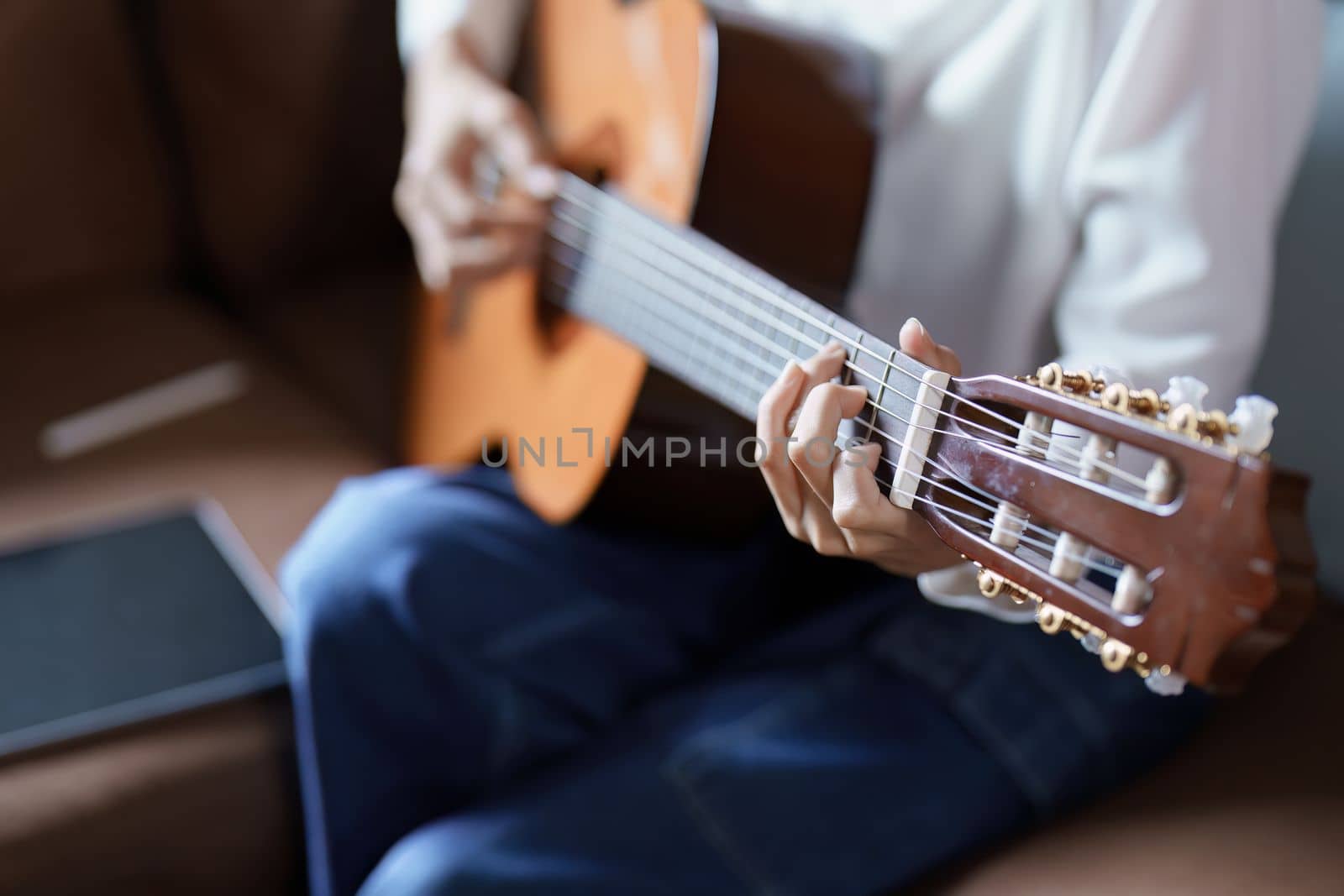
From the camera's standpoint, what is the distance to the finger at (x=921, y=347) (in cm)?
46

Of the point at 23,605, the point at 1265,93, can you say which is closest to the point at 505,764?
the point at 23,605

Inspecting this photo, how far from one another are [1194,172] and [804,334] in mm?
224

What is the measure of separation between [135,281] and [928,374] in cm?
105

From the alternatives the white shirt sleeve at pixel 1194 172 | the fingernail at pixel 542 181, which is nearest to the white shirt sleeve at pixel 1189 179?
the white shirt sleeve at pixel 1194 172

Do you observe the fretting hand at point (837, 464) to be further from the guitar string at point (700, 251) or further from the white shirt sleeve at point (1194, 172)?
the white shirt sleeve at point (1194, 172)

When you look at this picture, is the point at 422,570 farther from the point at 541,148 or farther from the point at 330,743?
the point at 541,148

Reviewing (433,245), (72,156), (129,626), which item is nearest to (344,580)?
(129,626)

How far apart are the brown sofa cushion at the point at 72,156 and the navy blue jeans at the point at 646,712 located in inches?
20.9

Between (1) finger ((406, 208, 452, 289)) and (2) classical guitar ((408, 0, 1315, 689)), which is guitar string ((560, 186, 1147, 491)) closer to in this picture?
(2) classical guitar ((408, 0, 1315, 689))

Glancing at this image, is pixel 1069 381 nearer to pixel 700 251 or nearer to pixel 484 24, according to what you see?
pixel 700 251

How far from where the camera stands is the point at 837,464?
1.57ft

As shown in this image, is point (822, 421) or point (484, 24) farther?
point (484, 24)

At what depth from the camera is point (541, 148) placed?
851 millimetres

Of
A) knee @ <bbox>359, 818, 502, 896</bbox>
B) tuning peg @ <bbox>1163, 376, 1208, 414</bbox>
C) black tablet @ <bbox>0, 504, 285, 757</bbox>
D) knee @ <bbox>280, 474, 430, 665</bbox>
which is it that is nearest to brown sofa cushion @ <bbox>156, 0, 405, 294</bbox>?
black tablet @ <bbox>0, 504, 285, 757</bbox>
